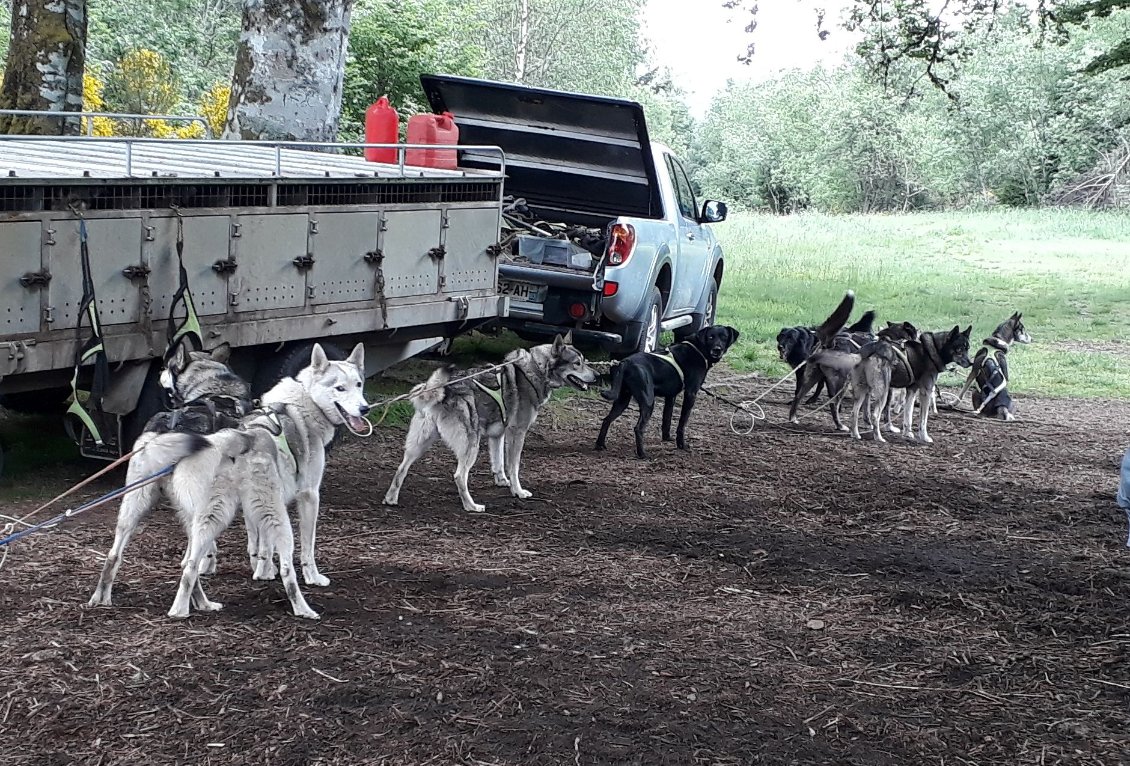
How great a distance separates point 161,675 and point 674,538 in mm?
3193

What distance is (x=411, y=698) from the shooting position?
4207mm

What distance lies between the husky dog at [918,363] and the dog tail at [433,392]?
4.54m

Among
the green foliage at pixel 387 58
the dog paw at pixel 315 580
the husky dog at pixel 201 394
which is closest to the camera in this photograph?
the husky dog at pixel 201 394

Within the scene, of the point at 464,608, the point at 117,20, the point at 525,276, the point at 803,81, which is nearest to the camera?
the point at 464,608

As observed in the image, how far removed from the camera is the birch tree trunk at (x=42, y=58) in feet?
35.6

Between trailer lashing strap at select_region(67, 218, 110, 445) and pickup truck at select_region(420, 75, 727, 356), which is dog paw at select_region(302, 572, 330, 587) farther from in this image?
pickup truck at select_region(420, 75, 727, 356)

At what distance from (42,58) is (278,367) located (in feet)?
17.3

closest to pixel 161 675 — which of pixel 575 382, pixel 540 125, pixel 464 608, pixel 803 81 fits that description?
pixel 464 608

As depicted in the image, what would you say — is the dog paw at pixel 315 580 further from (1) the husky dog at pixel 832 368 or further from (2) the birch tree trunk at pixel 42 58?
(2) the birch tree trunk at pixel 42 58

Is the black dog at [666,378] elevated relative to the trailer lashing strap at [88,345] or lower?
lower

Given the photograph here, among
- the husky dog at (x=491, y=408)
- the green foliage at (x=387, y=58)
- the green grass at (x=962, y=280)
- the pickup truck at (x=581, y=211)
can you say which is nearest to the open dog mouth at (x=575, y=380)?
the husky dog at (x=491, y=408)

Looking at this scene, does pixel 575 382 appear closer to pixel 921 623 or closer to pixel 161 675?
pixel 921 623

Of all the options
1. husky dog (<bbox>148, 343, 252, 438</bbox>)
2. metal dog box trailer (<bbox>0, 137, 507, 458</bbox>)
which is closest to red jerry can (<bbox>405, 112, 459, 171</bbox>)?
metal dog box trailer (<bbox>0, 137, 507, 458</bbox>)

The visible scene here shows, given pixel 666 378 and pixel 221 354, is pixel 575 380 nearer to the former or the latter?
pixel 666 378
